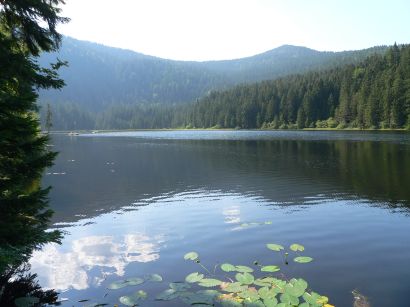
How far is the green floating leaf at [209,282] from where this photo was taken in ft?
46.9

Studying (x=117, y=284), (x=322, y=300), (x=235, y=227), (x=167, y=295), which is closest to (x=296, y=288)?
(x=322, y=300)

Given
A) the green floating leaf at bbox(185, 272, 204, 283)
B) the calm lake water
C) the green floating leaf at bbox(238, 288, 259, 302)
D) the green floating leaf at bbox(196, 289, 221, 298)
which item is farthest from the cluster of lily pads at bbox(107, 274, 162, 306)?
the green floating leaf at bbox(238, 288, 259, 302)

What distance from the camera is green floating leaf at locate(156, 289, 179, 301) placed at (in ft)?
44.9

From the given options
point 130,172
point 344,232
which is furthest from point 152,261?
point 130,172

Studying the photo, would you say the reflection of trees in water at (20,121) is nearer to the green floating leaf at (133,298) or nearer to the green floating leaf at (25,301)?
the green floating leaf at (25,301)

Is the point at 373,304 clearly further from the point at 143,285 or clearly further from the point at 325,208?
the point at 325,208

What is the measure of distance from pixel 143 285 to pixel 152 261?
325cm

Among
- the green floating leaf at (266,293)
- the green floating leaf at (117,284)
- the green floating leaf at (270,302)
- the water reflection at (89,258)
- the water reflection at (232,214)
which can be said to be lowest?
the water reflection at (232,214)

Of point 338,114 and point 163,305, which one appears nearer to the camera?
point 163,305

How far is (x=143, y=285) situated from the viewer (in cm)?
1517

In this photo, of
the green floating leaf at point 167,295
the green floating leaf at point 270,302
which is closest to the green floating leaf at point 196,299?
the green floating leaf at point 167,295

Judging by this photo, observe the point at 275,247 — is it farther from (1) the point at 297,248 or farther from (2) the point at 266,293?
(2) the point at 266,293

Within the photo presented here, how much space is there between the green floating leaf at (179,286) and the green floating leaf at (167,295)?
26 cm

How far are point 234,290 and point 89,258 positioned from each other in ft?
30.4
